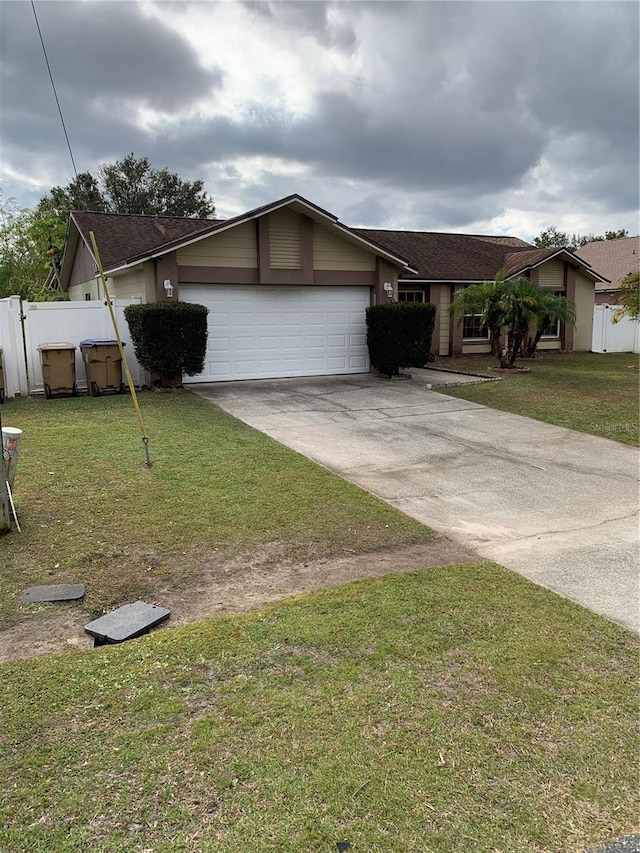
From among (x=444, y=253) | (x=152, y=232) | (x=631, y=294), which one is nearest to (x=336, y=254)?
(x=152, y=232)

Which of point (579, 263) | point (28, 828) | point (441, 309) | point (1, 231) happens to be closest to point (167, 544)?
point (28, 828)

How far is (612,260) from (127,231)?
1031 inches

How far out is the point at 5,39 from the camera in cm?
605

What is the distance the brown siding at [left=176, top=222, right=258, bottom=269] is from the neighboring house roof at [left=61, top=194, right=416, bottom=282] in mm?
315

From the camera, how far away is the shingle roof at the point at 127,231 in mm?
17016

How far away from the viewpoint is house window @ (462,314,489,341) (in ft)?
68.8

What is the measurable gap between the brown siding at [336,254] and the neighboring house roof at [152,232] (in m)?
0.31

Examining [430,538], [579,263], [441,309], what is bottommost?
[430,538]

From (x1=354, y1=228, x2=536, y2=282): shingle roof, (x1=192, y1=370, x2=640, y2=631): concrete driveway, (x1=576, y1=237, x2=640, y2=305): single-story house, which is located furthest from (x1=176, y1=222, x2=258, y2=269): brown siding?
(x1=576, y1=237, x2=640, y2=305): single-story house

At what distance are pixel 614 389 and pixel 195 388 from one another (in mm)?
9630

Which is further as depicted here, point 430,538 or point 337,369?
point 337,369

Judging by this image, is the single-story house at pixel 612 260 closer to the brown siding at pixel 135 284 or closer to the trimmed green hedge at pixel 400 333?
the trimmed green hedge at pixel 400 333

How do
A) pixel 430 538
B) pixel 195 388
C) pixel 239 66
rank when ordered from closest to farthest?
pixel 430 538 → pixel 239 66 → pixel 195 388

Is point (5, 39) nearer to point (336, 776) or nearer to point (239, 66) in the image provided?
point (239, 66)
